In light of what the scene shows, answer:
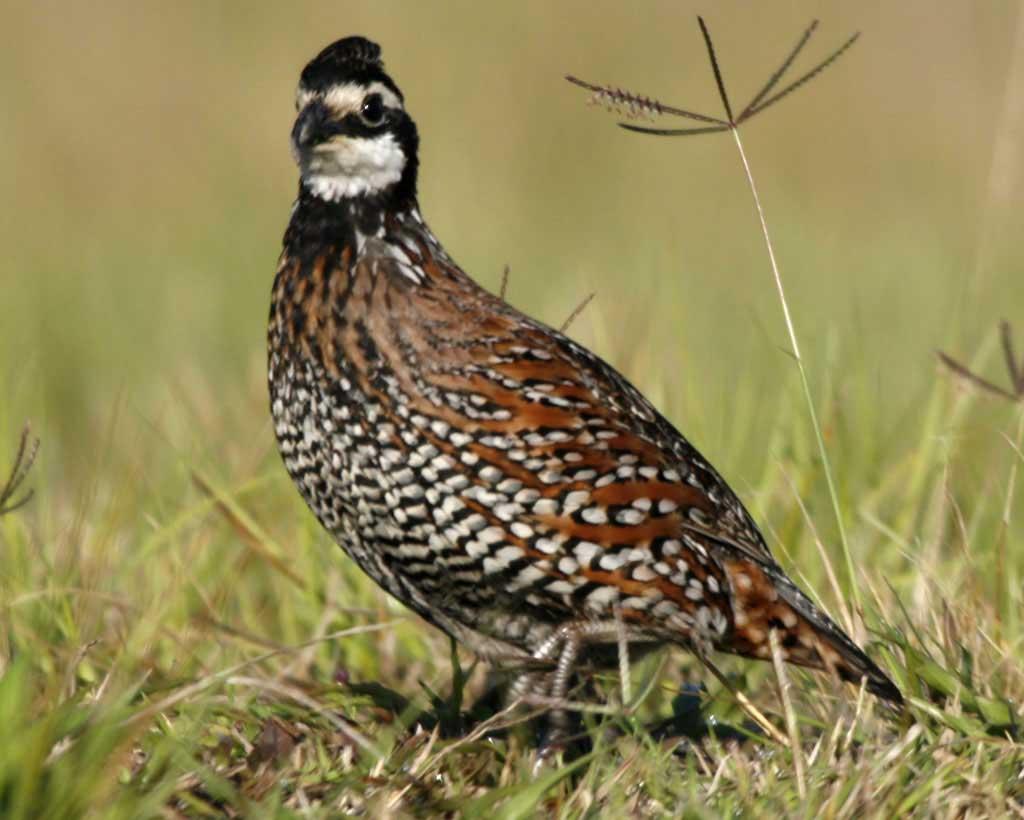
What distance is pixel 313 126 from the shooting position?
16.7 ft

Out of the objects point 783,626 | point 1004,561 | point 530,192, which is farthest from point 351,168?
point 530,192

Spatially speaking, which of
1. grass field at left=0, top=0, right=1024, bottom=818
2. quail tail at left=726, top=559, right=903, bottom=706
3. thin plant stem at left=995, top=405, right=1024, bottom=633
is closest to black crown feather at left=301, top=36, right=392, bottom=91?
grass field at left=0, top=0, right=1024, bottom=818

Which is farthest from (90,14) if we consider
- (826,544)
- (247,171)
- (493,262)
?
(826,544)

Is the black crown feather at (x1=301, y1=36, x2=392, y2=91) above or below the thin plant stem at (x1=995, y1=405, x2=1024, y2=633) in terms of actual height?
above

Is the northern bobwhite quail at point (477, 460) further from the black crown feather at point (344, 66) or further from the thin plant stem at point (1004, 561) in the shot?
the thin plant stem at point (1004, 561)

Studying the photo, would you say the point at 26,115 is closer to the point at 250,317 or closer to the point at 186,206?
the point at 186,206

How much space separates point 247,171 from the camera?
42.8 ft

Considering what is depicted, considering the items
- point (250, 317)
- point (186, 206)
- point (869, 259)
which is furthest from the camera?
point (186, 206)

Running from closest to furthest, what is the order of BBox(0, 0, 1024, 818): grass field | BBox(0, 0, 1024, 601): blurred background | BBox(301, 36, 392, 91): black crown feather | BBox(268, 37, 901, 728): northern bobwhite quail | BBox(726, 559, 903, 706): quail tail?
1. BBox(0, 0, 1024, 818): grass field
2. BBox(268, 37, 901, 728): northern bobwhite quail
3. BBox(726, 559, 903, 706): quail tail
4. BBox(301, 36, 392, 91): black crown feather
5. BBox(0, 0, 1024, 601): blurred background

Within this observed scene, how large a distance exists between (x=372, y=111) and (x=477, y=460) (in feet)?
3.44

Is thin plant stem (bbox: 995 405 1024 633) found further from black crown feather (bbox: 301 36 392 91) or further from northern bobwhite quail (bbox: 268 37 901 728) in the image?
black crown feather (bbox: 301 36 392 91)

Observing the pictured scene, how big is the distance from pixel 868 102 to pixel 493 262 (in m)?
4.19

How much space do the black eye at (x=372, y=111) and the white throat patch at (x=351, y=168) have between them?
4cm

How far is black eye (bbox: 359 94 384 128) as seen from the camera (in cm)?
516
